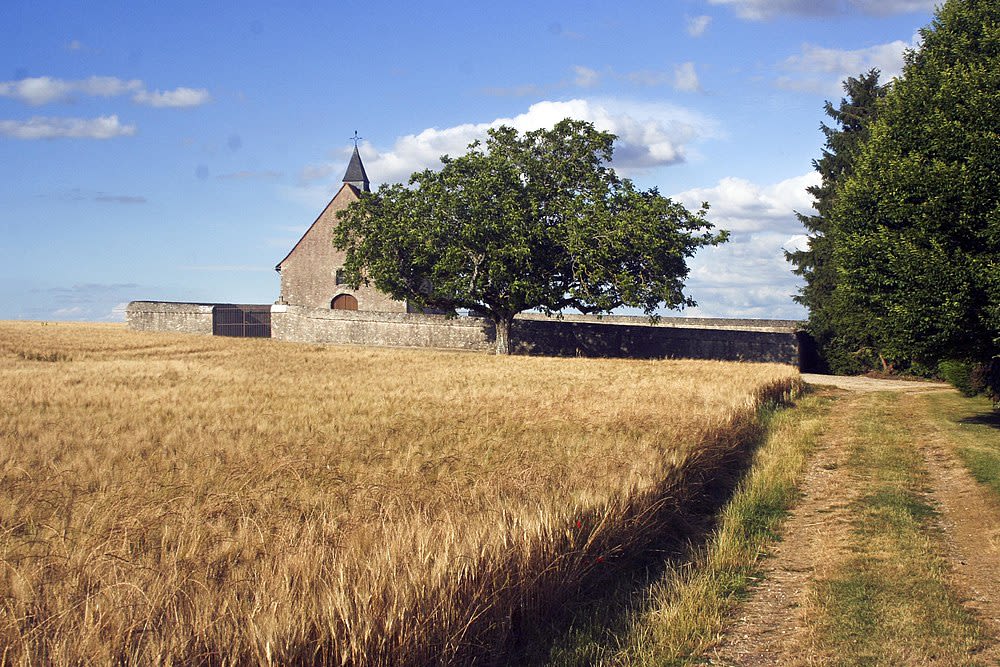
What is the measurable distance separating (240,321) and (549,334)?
24.8m

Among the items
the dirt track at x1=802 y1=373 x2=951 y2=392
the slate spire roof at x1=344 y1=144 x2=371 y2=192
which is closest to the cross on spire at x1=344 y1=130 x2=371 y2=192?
the slate spire roof at x1=344 y1=144 x2=371 y2=192

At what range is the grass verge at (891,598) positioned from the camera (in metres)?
6.18

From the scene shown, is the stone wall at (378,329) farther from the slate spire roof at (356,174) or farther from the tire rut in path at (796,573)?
the tire rut in path at (796,573)

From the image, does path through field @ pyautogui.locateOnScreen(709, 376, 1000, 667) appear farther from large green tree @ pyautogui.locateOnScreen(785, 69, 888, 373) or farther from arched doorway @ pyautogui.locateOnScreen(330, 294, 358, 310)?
arched doorway @ pyautogui.locateOnScreen(330, 294, 358, 310)

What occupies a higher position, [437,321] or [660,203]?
[660,203]

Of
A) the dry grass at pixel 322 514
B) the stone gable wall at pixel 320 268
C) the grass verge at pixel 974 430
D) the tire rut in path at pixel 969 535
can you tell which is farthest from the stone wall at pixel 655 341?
the dry grass at pixel 322 514

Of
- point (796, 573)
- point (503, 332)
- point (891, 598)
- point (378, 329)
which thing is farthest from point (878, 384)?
point (891, 598)

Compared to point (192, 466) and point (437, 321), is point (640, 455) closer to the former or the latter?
point (192, 466)

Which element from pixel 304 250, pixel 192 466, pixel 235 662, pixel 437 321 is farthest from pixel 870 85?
pixel 235 662

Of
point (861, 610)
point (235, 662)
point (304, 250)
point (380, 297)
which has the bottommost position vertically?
point (861, 610)

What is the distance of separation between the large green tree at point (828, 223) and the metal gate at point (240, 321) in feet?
122

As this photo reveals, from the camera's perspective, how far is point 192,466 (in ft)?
Result: 32.3

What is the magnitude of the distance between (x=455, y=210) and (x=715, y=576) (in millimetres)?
32485

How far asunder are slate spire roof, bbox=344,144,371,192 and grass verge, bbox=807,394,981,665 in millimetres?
50990
